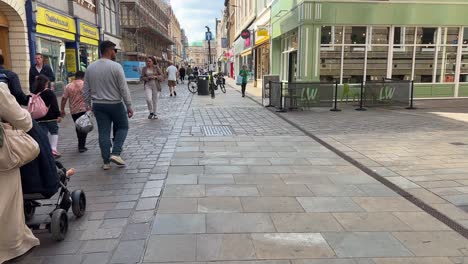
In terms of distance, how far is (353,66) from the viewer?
16266 mm

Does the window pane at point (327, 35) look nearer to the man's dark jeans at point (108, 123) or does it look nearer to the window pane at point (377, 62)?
the window pane at point (377, 62)

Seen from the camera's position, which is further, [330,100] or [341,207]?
[330,100]

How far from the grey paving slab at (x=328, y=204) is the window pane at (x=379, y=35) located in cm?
1284

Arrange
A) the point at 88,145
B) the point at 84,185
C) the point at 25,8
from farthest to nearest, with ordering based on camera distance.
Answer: the point at 25,8
the point at 88,145
the point at 84,185

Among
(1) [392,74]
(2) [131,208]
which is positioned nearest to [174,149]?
(2) [131,208]

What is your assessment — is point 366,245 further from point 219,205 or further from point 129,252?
point 129,252

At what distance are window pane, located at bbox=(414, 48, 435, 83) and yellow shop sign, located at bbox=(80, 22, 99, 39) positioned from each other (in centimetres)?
1742

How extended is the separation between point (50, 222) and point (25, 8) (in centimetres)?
1507

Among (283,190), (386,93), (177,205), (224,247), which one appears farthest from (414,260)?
(386,93)

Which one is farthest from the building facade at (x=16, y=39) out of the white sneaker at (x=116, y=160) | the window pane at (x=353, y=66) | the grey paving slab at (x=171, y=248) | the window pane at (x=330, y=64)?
the grey paving slab at (x=171, y=248)

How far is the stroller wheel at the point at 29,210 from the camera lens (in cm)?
388

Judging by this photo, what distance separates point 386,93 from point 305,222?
36.4ft

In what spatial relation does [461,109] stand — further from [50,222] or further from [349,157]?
[50,222]

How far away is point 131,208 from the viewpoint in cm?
443
